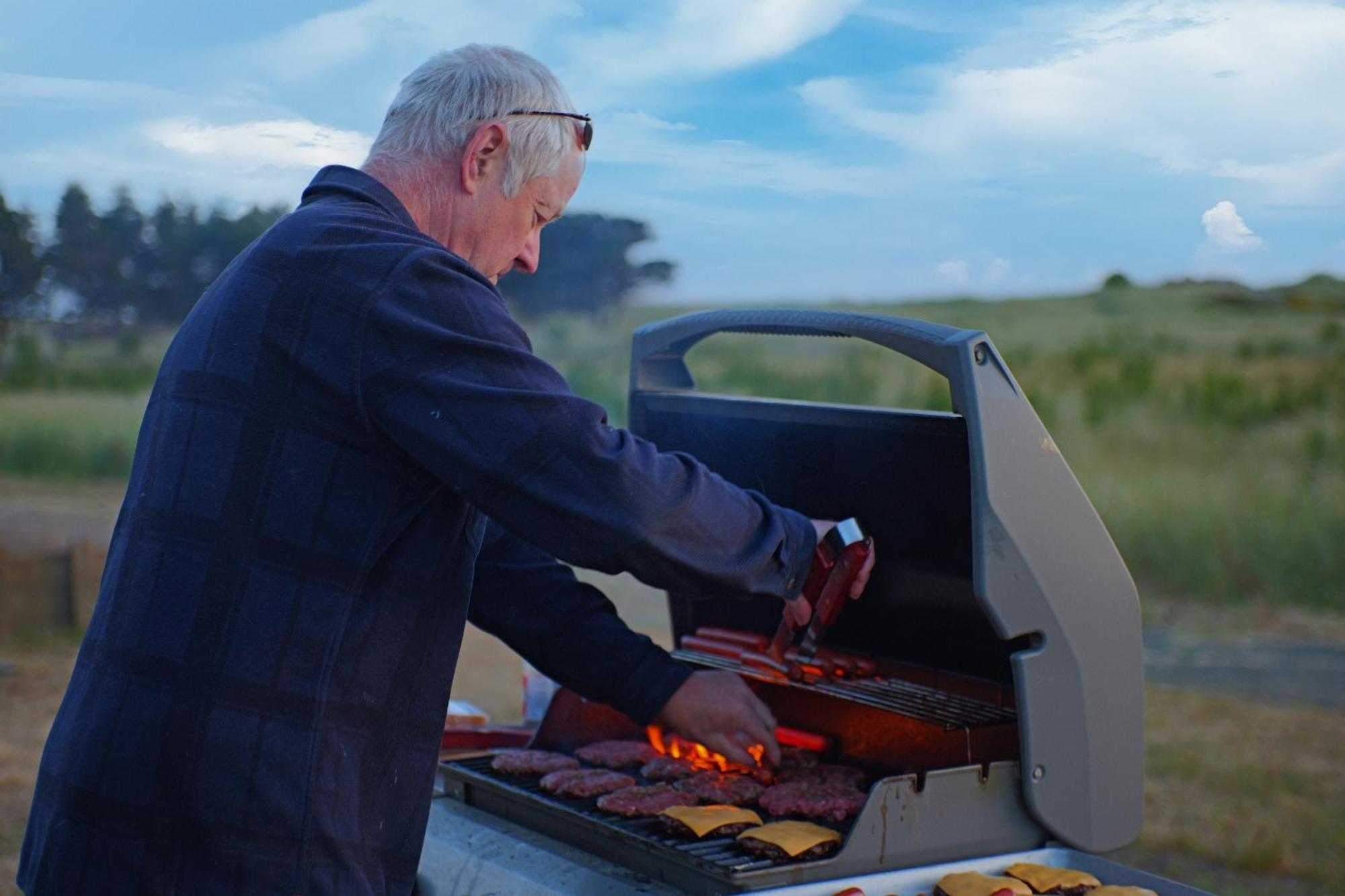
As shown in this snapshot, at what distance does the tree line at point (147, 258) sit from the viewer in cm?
702

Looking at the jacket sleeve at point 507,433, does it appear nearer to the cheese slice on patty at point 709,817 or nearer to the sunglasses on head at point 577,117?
the sunglasses on head at point 577,117

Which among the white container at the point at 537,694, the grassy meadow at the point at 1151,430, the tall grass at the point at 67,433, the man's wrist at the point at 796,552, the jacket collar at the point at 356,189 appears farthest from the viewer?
the tall grass at the point at 67,433

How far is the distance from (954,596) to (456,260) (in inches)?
45.0

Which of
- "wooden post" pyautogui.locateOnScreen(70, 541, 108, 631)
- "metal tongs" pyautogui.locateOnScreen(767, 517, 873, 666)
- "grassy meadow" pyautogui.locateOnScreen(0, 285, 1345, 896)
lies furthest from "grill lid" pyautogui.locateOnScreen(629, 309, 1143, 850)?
"wooden post" pyautogui.locateOnScreen(70, 541, 108, 631)

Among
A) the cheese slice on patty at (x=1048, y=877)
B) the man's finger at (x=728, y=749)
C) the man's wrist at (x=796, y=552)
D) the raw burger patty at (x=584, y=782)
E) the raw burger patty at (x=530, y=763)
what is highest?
the man's wrist at (x=796, y=552)

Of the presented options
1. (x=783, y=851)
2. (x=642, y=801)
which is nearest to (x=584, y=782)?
(x=642, y=801)

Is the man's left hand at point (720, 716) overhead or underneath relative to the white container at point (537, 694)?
overhead

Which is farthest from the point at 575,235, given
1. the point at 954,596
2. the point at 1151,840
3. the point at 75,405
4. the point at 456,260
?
the point at 456,260

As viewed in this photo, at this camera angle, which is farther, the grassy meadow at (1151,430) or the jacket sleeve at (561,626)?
the grassy meadow at (1151,430)

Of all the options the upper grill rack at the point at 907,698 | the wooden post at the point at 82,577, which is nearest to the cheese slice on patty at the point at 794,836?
the upper grill rack at the point at 907,698

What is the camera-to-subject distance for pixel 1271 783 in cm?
598

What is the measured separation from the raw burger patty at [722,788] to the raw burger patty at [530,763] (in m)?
0.27

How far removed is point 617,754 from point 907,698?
0.59m

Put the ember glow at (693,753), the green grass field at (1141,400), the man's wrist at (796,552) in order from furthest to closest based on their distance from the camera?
the green grass field at (1141,400), the ember glow at (693,753), the man's wrist at (796,552)
